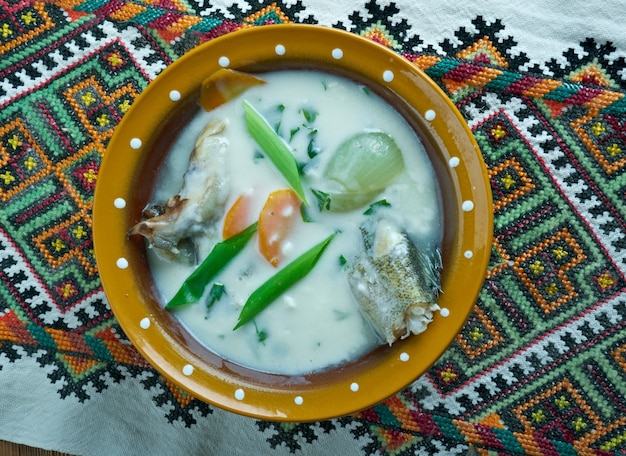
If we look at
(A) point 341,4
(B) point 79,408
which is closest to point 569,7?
(A) point 341,4

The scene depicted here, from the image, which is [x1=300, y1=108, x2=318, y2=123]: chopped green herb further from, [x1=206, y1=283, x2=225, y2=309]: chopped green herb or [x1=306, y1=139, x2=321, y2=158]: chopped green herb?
[x1=206, y1=283, x2=225, y2=309]: chopped green herb

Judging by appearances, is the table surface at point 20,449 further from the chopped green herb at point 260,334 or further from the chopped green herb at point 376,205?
the chopped green herb at point 376,205

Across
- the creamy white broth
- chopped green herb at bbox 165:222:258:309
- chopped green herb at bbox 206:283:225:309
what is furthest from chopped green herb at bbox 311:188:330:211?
chopped green herb at bbox 206:283:225:309

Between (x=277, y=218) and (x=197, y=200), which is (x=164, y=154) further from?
(x=277, y=218)

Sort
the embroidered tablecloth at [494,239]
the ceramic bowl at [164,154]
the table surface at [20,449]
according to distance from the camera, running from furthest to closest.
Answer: the table surface at [20,449]
the embroidered tablecloth at [494,239]
the ceramic bowl at [164,154]

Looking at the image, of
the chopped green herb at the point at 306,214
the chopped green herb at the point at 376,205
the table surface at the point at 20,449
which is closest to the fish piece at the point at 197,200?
the chopped green herb at the point at 306,214

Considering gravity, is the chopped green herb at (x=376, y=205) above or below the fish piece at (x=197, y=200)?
below
